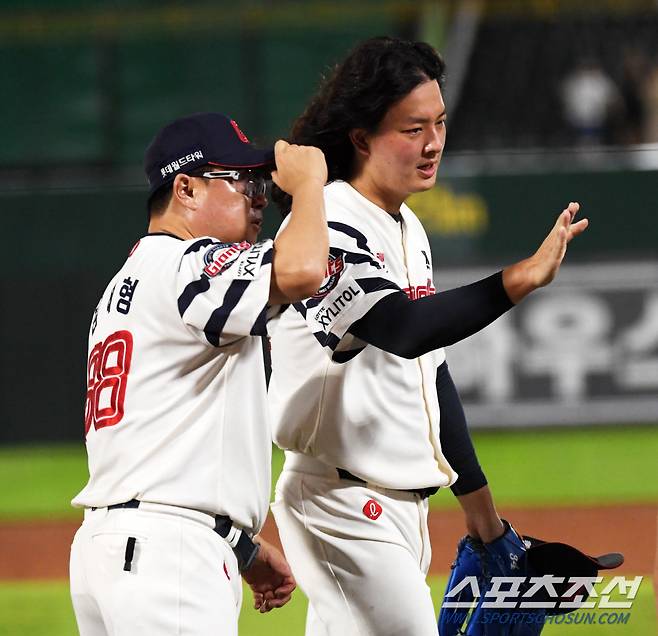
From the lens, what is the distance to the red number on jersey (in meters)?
2.82

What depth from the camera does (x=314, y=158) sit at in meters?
2.95

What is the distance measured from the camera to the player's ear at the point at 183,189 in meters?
2.97

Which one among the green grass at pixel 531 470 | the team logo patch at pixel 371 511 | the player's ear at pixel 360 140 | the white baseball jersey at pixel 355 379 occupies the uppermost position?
the player's ear at pixel 360 140

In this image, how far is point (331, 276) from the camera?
10.1ft

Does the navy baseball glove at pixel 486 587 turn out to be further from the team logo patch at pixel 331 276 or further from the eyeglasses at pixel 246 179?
the eyeglasses at pixel 246 179

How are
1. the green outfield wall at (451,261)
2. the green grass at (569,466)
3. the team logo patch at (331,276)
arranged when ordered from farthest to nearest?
the green outfield wall at (451,261)
the green grass at (569,466)
the team logo patch at (331,276)

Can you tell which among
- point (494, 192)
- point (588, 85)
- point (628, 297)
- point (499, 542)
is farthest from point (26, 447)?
point (499, 542)

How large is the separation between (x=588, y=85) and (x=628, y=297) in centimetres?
294

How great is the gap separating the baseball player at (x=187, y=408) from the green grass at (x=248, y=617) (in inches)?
94.0

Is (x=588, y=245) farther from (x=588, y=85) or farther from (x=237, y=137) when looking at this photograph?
(x=237, y=137)

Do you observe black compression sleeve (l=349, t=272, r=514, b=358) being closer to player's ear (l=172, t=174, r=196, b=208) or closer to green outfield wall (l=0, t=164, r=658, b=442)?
player's ear (l=172, t=174, r=196, b=208)

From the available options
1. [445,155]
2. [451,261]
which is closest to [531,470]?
[451,261]

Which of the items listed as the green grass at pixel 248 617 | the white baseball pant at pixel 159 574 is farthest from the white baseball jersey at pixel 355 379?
the green grass at pixel 248 617

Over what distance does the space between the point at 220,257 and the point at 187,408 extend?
1.16ft
